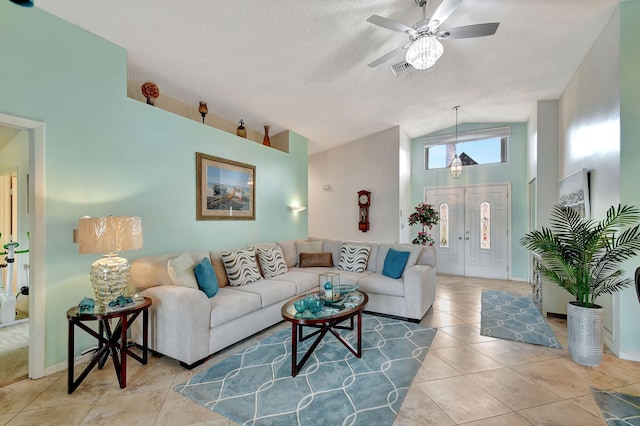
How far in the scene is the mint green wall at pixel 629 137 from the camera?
2.57 metres

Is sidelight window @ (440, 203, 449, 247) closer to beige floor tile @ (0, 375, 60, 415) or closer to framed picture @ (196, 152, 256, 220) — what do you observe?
framed picture @ (196, 152, 256, 220)

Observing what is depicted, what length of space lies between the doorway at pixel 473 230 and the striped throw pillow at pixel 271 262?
4058 mm

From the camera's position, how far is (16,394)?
7.05 feet

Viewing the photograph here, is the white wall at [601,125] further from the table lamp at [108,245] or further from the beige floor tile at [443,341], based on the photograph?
the table lamp at [108,245]

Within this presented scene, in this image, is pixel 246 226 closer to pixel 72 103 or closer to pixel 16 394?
pixel 72 103

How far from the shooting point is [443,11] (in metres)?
2.12

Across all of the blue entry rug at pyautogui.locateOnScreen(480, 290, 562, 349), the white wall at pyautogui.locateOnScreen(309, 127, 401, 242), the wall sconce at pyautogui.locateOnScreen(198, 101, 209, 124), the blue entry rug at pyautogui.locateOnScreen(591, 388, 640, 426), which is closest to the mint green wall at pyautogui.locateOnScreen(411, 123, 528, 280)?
the blue entry rug at pyautogui.locateOnScreen(480, 290, 562, 349)

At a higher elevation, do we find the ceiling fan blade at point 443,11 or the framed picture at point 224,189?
the ceiling fan blade at point 443,11

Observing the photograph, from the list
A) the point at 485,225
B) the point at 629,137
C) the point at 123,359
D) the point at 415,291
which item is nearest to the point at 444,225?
the point at 485,225

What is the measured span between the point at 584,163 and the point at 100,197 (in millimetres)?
5208

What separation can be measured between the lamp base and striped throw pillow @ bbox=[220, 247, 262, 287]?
1198mm

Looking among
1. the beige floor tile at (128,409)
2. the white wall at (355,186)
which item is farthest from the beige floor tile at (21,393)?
the white wall at (355,186)

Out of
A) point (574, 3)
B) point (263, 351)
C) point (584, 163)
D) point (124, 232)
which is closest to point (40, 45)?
point (124, 232)

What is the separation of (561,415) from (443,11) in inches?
113
